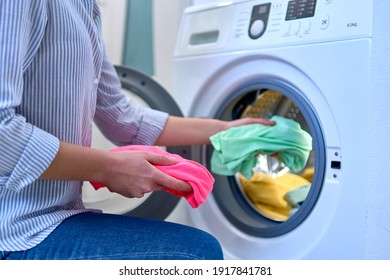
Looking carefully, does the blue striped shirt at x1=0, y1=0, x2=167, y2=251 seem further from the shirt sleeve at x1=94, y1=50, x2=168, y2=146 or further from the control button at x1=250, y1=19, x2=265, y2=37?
the control button at x1=250, y1=19, x2=265, y2=37

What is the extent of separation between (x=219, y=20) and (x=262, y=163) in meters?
0.41

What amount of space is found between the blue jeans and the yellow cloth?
1.51 feet

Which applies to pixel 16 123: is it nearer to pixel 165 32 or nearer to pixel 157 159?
pixel 157 159

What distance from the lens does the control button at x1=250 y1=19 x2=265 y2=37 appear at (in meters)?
1.05

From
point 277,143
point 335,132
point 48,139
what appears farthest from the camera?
point 277,143

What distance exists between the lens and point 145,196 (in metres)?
1.18

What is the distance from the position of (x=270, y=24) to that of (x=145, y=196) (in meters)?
0.54

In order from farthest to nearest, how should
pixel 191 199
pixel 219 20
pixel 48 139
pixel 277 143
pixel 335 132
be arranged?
pixel 219 20, pixel 277 143, pixel 335 132, pixel 191 199, pixel 48 139

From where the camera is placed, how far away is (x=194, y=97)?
1.21 m

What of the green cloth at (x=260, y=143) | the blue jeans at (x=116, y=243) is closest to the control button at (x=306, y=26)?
the green cloth at (x=260, y=143)

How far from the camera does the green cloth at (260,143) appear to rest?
1.03 meters

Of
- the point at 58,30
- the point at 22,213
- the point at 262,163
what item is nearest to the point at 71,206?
the point at 22,213
